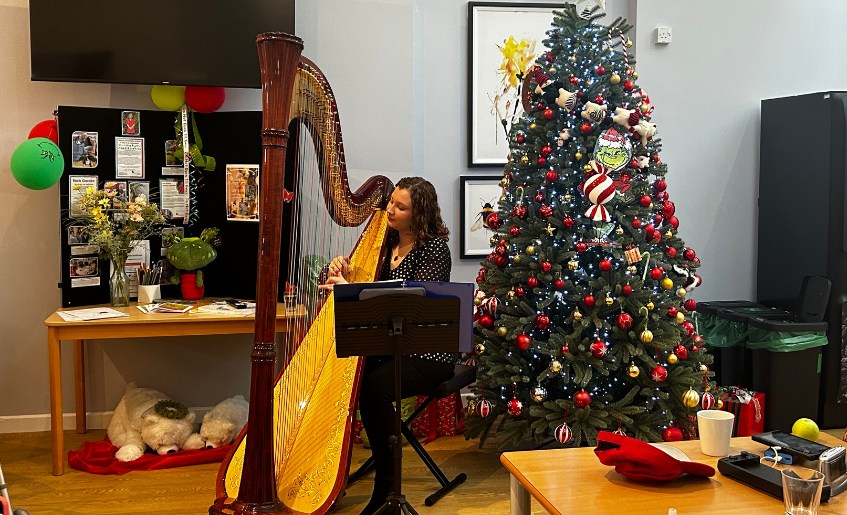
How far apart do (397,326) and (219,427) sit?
186 cm

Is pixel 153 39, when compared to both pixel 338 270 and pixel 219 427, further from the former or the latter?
pixel 219 427

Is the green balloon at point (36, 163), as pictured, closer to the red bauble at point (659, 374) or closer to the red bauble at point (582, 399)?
the red bauble at point (582, 399)

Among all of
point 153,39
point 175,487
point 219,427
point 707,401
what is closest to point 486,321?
point 707,401

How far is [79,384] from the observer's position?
4477mm

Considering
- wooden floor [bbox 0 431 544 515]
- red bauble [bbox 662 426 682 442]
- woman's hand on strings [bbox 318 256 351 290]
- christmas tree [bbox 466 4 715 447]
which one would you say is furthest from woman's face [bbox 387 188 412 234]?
red bauble [bbox 662 426 682 442]

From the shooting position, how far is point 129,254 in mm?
4449

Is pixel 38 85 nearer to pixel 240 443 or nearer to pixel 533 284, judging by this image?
pixel 240 443

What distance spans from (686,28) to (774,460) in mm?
3578

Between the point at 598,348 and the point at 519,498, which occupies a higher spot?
the point at 598,348

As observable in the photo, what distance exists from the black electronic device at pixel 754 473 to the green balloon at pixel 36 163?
3.33 meters

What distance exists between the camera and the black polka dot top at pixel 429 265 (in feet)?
11.8

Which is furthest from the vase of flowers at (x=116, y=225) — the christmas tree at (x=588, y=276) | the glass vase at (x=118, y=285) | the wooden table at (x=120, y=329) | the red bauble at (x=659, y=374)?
the red bauble at (x=659, y=374)

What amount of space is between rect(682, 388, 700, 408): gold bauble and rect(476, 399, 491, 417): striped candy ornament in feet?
2.81

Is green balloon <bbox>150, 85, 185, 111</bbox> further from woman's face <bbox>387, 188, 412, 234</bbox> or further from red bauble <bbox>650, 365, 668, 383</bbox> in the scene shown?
red bauble <bbox>650, 365, 668, 383</bbox>
